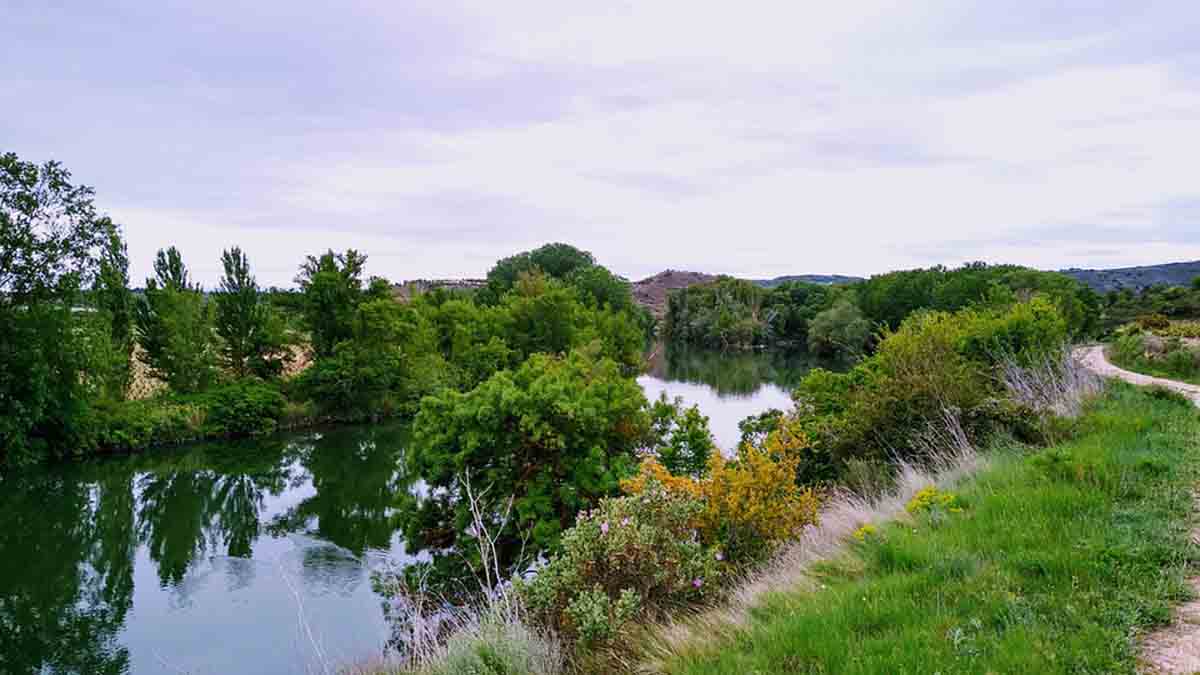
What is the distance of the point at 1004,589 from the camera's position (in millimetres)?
3752

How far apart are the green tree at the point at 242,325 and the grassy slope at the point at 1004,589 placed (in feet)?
94.2

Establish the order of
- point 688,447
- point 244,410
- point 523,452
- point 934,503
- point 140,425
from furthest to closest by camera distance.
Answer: point 244,410 < point 140,425 < point 688,447 < point 523,452 < point 934,503

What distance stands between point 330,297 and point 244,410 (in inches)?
242

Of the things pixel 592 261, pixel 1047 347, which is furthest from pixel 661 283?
pixel 1047 347

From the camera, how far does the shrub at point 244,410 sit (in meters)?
23.9

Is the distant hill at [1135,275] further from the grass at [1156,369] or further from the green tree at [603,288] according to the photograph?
the grass at [1156,369]

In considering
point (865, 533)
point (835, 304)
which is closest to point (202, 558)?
point (865, 533)

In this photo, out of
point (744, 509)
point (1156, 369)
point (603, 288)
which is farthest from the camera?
point (603, 288)

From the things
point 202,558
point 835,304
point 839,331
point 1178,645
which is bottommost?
point 202,558

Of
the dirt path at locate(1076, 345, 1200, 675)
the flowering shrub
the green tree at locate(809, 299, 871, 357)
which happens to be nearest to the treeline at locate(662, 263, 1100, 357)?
the green tree at locate(809, 299, 871, 357)

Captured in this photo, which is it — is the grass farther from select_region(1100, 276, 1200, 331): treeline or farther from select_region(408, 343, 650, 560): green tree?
select_region(1100, 276, 1200, 331): treeline

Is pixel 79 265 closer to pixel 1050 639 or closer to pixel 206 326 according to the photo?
pixel 206 326

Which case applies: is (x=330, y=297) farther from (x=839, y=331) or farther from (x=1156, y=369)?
(x=839, y=331)

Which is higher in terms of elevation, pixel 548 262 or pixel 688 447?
pixel 548 262
